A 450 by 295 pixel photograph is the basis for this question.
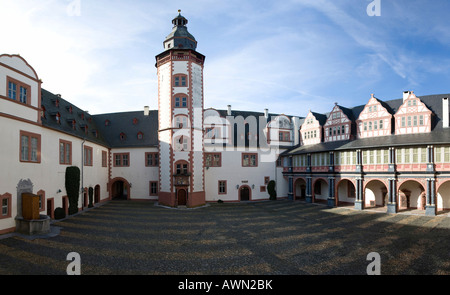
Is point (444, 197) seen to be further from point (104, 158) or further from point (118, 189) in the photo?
point (118, 189)

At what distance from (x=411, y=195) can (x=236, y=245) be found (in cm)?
2368

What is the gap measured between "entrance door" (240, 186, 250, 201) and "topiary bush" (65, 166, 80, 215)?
20.4 metres

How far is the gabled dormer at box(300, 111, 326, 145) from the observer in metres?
34.1

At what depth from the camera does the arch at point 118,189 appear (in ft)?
113

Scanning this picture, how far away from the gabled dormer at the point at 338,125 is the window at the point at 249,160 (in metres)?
10.3

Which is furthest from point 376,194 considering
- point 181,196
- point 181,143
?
point 181,143

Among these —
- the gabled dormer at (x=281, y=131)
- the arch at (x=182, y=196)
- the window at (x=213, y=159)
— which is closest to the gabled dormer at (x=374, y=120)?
the gabled dormer at (x=281, y=131)

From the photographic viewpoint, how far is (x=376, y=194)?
1138 inches

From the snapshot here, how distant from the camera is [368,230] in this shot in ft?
59.0

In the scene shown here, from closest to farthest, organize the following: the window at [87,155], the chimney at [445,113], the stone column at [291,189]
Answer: the chimney at [445,113] → the window at [87,155] → the stone column at [291,189]

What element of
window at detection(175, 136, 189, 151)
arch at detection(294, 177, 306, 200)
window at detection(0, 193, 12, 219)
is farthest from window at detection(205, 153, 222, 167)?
window at detection(0, 193, 12, 219)

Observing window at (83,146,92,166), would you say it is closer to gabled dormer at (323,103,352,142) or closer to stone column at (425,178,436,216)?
gabled dormer at (323,103,352,142)

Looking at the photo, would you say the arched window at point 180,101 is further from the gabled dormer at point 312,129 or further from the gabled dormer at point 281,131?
Answer: the gabled dormer at point 312,129

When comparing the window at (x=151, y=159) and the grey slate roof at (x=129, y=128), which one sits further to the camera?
the grey slate roof at (x=129, y=128)
